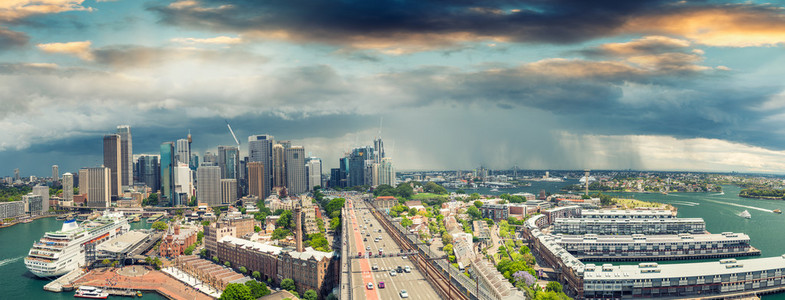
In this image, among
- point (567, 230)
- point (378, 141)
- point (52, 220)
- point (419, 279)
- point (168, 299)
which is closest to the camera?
point (419, 279)

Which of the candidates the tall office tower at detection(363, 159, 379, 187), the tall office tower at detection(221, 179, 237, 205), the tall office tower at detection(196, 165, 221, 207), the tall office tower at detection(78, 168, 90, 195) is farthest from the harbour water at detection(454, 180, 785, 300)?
the tall office tower at detection(78, 168, 90, 195)

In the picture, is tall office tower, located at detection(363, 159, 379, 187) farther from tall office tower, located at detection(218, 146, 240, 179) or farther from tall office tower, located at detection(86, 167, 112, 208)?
tall office tower, located at detection(86, 167, 112, 208)

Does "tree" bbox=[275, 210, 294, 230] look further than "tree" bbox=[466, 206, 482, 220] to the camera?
No

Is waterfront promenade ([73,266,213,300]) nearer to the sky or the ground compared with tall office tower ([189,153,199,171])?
nearer to the ground

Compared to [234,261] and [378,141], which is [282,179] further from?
[234,261]

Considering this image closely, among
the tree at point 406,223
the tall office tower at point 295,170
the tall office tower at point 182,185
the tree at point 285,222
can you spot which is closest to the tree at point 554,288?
the tree at point 406,223

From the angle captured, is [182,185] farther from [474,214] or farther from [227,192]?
[474,214]

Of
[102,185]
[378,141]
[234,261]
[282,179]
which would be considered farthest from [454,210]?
[378,141]
